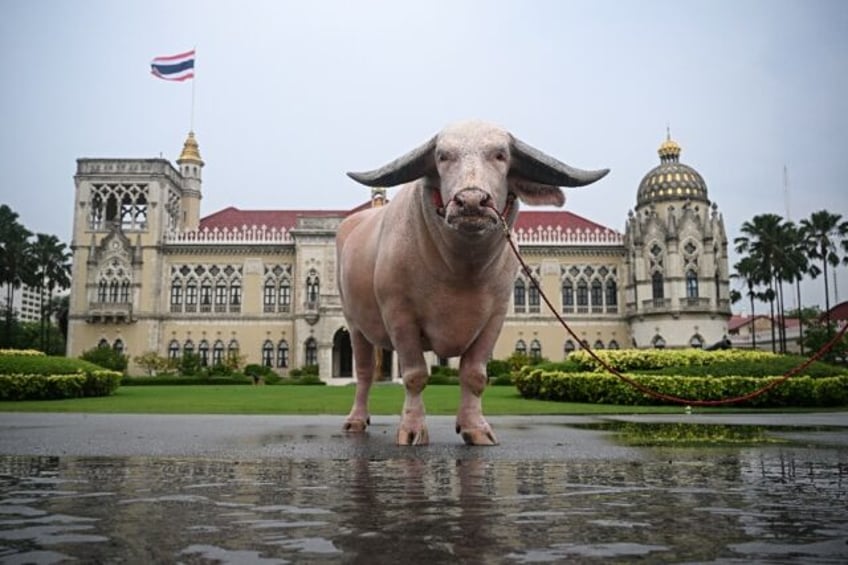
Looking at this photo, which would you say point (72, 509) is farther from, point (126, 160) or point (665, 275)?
point (126, 160)

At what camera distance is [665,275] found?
44.5 meters

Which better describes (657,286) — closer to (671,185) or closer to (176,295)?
(671,185)

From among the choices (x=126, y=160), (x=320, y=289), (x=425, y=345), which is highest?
(x=126, y=160)

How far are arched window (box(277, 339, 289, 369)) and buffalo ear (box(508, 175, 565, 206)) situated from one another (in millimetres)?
43899

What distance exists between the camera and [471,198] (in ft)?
11.1

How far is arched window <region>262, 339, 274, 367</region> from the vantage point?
153 feet

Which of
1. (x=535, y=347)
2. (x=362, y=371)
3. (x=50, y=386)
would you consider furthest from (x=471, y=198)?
(x=535, y=347)

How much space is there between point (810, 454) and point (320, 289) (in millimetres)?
43251

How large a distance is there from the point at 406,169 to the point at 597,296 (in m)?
45.6

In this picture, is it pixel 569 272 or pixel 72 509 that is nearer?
pixel 72 509

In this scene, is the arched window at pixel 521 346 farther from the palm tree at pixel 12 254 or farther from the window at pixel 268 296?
the palm tree at pixel 12 254

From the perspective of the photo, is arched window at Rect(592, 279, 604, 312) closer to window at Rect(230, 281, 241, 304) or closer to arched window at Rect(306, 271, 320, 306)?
arched window at Rect(306, 271, 320, 306)

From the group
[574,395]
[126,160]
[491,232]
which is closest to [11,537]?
[491,232]

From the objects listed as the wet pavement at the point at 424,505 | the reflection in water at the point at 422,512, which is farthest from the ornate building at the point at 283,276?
the reflection in water at the point at 422,512
